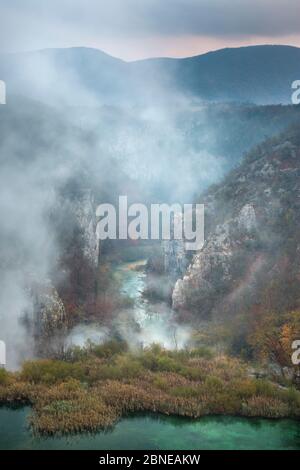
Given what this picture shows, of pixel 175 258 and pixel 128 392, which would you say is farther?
pixel 175 258

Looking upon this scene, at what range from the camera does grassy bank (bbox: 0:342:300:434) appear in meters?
29.5

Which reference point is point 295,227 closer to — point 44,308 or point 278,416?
point 44,308

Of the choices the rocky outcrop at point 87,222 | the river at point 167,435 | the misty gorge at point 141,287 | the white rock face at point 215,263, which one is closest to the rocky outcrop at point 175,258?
the misty gorge at point 141,287

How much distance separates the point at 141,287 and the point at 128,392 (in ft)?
182

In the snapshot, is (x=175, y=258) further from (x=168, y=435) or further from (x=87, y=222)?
(x=168, y=435)

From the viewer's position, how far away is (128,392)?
32250 millimetres

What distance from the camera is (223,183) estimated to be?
85125mm

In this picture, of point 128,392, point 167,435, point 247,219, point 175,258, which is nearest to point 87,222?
point 175,258

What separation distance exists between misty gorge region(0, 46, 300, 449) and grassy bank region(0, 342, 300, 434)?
89mm

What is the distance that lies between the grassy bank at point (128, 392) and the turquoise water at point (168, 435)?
0.64m

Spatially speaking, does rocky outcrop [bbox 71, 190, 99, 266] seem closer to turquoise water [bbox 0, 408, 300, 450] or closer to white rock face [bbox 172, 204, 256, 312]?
white rock face [bbox 172, 204, 256, 312]

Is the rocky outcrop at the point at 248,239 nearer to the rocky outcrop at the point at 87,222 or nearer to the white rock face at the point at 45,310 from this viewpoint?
the white rock face at the point at 45,310
